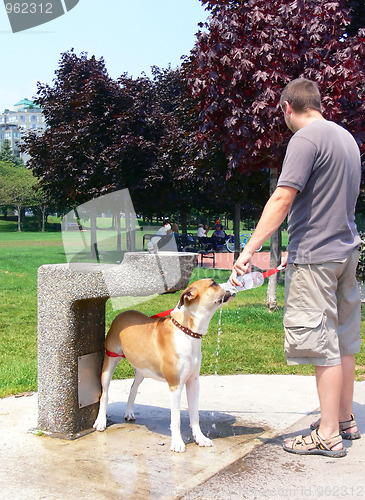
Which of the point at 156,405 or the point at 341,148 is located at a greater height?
the point at 341,148

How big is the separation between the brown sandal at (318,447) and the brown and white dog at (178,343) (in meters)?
0.53

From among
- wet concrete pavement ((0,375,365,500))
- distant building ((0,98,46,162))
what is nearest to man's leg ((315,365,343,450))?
wet concrete pavement ((0,375,365,500))

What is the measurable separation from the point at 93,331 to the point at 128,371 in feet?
6.53

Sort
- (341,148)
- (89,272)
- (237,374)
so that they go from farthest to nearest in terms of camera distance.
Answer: (237,374), (89,272), (341,148)

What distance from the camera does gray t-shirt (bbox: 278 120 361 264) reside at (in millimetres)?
3340

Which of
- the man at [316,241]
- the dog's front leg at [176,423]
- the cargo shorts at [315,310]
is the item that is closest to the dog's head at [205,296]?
the man at [316,241]

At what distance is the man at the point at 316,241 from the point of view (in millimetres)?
3350

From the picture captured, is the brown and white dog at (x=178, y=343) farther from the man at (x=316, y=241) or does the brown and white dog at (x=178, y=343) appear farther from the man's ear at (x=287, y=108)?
the man's ear at (x=287, y=108)

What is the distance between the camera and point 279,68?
900cm

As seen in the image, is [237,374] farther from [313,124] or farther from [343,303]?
[313,124]

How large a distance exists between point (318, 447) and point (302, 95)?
2.16 m

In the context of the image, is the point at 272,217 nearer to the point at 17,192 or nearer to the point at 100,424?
the point at 100,424

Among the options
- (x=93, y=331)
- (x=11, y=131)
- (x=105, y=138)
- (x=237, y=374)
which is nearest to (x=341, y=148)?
(x=93, y=331)

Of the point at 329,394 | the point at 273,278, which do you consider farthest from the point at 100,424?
the point at 273,278
